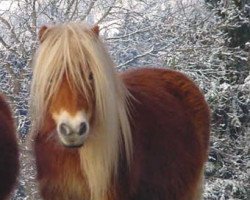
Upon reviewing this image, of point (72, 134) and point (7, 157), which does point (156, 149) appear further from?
point (7, 157)

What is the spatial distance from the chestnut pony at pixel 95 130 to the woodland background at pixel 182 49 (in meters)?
7.72

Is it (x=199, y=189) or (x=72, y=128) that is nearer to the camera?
(x=72, y=128)

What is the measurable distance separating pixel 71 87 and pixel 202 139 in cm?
174

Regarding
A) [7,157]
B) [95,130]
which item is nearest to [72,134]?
[95,130]

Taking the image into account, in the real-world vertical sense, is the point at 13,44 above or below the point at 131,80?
above

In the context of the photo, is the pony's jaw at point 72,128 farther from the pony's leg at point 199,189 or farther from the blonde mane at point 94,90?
the pony's leg at point 199,189

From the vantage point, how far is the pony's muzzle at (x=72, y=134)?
3.14m

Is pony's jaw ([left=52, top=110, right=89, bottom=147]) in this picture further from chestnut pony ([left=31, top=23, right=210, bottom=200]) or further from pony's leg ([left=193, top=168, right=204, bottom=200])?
pony's leg ([left=193, top=168, right=204, bottom=200])

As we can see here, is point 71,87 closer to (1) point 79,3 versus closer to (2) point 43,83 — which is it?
(2) point 43,83

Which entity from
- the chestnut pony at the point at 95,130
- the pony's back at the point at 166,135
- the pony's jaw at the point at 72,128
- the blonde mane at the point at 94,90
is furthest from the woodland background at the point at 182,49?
the pony's jaw at the point at 72,128

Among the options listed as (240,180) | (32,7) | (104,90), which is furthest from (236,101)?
(104,90)

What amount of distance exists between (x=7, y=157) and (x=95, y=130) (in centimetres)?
138

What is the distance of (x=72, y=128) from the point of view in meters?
3.14

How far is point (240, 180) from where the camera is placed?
1361cm
